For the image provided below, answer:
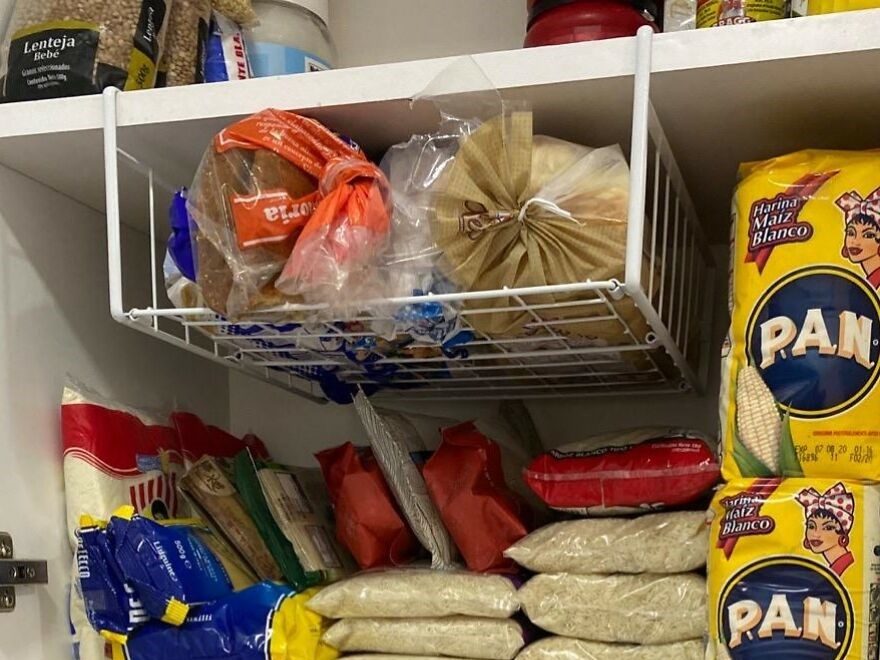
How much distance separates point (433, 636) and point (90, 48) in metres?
0.62

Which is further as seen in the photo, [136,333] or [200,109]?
[136,333]

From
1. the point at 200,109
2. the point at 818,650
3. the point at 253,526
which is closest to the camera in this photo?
the point at 818,650

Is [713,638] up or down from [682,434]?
down

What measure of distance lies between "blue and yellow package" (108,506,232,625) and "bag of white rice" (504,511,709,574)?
11.5 inches

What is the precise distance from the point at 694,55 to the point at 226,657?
2.16 ft

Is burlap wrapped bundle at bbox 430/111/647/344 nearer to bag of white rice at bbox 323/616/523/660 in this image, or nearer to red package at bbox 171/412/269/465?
bag of white rice at bbox 323/616/523/660

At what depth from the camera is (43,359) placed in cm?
96

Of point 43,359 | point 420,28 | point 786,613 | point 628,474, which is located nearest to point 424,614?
point 628,474

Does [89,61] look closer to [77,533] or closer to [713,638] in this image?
[77,533]

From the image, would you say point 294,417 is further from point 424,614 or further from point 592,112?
point 592,112

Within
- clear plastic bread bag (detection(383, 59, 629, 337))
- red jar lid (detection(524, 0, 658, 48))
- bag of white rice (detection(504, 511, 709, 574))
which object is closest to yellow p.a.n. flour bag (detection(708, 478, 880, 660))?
bag of white rice (detection(504, 511, 709, 574))

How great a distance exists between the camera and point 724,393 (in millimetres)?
771

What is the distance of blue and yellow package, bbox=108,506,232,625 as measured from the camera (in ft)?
2.90

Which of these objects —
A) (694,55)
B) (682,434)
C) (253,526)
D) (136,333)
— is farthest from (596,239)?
(136,333)
